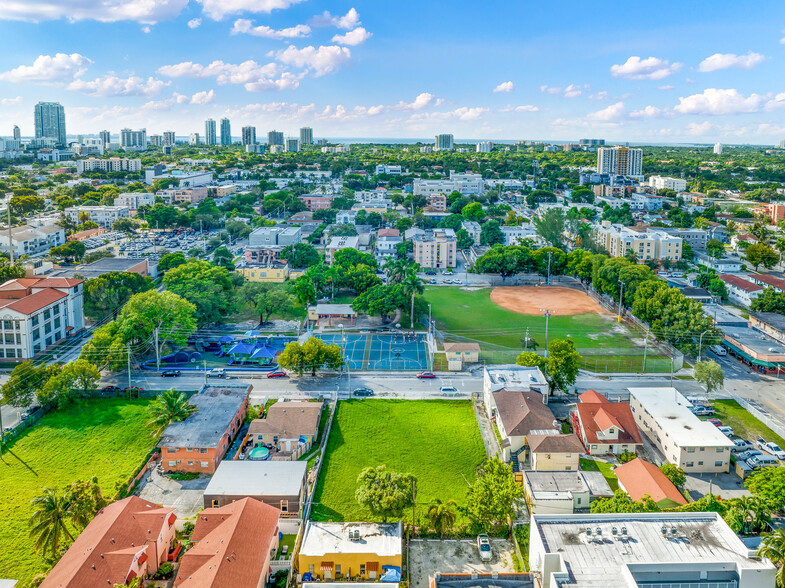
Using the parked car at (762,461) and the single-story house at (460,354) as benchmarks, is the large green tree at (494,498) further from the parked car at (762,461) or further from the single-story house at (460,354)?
the single-story house at (460,354)

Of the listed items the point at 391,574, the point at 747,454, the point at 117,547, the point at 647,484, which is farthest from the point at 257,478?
the point at 747,454

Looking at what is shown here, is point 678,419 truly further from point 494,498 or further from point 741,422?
point 494,498

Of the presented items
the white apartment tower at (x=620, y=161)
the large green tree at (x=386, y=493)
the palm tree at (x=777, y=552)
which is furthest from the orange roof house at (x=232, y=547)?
the white apartment tower at (x=620, y=161)

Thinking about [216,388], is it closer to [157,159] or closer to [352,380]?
[352,380]

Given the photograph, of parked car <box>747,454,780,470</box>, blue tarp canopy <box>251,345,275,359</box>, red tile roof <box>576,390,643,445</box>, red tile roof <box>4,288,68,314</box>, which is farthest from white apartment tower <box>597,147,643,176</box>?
red tile roof <box>4,288,68,314</box>

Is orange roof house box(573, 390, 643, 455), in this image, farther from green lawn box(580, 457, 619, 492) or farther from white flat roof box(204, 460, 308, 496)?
white flat roof box(204, 460, 308, 496)

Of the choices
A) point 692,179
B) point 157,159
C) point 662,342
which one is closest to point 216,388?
point 662,342
